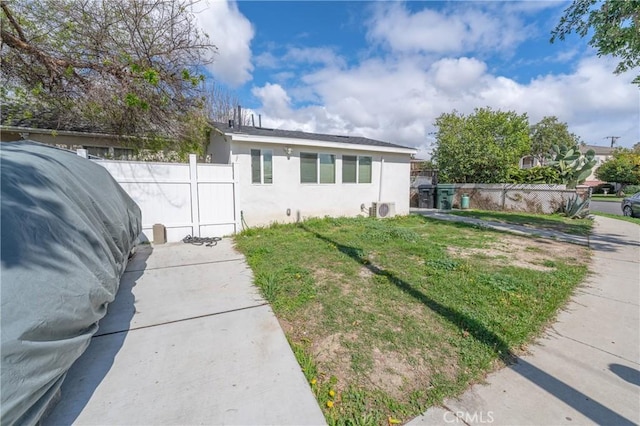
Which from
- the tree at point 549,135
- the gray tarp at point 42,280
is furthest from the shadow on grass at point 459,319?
the tree at point 549,135

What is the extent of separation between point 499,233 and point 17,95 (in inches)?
543

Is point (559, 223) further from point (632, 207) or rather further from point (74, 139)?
point (74, 139)

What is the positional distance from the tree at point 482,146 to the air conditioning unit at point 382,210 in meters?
7.67

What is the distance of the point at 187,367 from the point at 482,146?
16.9m

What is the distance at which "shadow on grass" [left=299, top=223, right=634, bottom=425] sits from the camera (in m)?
1.81

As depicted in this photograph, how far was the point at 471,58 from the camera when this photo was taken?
39.2 ft

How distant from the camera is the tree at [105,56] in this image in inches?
223

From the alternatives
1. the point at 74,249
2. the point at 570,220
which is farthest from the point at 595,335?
the point at 570,220

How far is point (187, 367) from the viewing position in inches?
88.5

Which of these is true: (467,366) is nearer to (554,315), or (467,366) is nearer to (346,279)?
(554,315)

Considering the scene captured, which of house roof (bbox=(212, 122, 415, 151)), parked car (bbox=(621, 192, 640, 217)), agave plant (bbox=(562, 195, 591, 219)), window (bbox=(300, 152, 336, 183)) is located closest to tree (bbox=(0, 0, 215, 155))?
house roof (bbox=(212, 122, 415, 151))

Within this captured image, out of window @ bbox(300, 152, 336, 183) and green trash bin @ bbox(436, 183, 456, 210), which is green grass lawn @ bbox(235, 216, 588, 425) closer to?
window @ bbox(300, 152, 336, 183)

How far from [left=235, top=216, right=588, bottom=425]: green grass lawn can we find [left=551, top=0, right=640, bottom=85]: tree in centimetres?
438

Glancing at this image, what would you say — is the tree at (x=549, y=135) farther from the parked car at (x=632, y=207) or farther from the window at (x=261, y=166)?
the window at (x=261, y=166)
